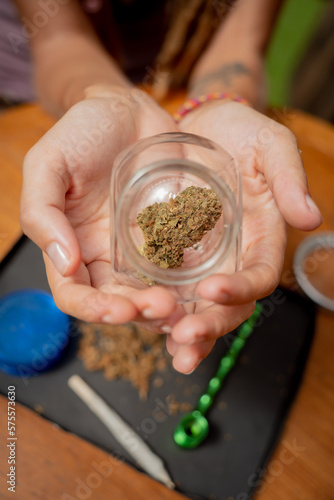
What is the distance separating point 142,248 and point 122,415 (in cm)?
40

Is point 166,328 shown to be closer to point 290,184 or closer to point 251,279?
point 251,279

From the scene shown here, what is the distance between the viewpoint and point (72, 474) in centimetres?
82

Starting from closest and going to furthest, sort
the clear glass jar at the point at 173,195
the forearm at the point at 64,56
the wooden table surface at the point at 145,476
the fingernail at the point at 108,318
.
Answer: the fingernail at the point at 108,318, the clear glass jar at the point at 173,195, the wooden table surface at the point at 145,476, the forearm at the point at 64,56

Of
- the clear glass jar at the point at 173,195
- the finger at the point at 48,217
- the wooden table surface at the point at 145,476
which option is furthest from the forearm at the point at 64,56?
the wooden table surface at the point at 145,476

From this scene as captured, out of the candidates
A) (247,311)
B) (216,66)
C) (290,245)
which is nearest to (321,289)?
(290,245)

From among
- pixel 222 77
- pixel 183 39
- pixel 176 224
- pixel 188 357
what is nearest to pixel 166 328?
pixel 188 357

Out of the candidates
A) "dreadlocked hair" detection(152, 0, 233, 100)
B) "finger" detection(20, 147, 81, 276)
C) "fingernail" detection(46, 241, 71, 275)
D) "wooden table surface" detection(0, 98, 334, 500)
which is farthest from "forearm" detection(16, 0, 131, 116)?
"wooden table surface" detection(0, 98, 334, 500)

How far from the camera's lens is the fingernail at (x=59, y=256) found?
56 centimetres

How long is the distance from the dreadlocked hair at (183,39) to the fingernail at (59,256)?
2.58 ft

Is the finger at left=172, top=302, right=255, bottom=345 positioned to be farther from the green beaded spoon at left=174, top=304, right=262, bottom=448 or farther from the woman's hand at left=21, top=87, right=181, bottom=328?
the green beaded spoon at left=174, top=304, right=262, bottom=448

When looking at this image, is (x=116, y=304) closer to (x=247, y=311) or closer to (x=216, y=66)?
(x=247, y=311)

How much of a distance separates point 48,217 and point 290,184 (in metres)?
0.37

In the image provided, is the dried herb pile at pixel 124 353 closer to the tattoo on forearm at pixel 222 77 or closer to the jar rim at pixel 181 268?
the jar rim at pixel 181 268

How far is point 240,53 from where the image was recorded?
1.18 m
